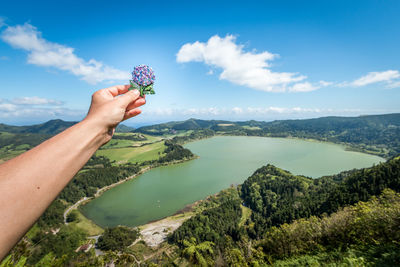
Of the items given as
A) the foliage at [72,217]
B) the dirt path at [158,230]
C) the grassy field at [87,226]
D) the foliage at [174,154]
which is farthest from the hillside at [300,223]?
the foliage at [174,154]

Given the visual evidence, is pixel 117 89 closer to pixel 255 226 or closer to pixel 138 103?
pixel 138 103

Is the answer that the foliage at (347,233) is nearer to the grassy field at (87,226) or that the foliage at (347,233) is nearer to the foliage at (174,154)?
the grassy field at (87,226)

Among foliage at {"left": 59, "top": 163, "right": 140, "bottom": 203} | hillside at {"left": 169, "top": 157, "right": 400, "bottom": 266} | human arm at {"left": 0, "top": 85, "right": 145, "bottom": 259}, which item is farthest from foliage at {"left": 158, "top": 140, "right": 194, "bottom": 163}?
human arm at {"left": 0, "top": 85, "right": 145, "bottom": 259}

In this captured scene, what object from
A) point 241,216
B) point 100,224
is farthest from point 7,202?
point 100,224

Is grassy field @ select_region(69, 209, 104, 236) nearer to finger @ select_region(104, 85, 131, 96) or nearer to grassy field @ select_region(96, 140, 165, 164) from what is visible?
finger @ select_region(104, 85, 131, 96)

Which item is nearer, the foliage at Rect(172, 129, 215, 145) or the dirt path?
the dirt path

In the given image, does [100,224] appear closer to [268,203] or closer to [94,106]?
[268,203]

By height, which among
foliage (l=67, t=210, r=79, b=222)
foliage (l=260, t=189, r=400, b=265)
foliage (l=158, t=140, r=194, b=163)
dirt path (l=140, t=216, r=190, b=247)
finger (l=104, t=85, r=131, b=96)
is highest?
finger (l=104, t=85, r=131, b=96)

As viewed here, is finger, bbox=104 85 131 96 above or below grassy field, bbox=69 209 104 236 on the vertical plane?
above

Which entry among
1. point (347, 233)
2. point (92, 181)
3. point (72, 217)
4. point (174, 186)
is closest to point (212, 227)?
Answer: point (174, 186)
